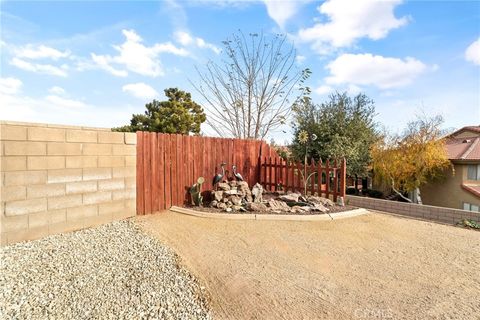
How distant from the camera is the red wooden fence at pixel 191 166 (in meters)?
5.30

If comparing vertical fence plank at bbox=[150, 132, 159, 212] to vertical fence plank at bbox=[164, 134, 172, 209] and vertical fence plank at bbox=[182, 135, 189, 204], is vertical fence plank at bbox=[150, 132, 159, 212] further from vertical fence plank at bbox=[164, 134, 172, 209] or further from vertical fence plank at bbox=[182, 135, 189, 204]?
vertical fence plank at bbox=[182, 135, 189, 204]

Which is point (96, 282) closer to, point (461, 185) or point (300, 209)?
point (300, 209)

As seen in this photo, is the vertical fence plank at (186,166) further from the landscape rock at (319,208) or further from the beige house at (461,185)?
the beige house at (461,185)

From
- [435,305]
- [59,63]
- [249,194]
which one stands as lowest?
[435,305]

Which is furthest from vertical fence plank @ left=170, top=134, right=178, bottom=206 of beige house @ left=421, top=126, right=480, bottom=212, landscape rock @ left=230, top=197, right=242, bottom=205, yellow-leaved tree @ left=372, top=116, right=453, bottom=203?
beige house @ left=421, top=126, right=480, bottom=212

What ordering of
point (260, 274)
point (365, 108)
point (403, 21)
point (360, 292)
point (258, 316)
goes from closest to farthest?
point (258, 316), point (360, 292), point (260, 274), point (403, 21), point (365, 108)

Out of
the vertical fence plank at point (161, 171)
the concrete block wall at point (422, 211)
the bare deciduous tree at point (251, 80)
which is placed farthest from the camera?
the bare deciduous tree at point (251, 80)

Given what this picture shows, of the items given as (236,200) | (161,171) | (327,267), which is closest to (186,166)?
(161,171)

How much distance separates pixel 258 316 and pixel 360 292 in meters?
1.10

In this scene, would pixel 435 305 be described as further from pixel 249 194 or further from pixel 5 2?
pixel 5 2

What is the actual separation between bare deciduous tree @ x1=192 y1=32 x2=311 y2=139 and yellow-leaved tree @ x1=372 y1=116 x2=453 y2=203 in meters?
4.76

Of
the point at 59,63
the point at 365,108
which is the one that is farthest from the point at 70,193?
the point at 365,108

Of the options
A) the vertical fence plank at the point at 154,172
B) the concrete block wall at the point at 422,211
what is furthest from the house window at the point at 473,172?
the vertical fence plank at the point at 154,172

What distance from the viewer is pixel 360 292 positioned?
2484 millimetres
